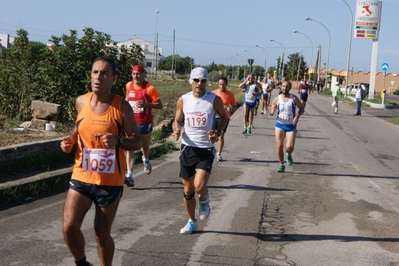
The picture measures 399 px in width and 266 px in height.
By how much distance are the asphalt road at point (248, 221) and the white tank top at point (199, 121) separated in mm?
1084

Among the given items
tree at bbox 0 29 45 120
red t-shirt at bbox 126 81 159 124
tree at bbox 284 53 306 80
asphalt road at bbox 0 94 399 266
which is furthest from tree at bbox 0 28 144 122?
tree at bbox 284 53 306 80

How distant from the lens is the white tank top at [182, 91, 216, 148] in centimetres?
736

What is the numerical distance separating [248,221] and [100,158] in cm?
347

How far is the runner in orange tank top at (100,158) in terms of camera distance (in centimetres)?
500

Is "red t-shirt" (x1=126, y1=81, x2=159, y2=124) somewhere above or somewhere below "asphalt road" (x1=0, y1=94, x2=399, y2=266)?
above

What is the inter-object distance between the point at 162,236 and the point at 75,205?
2303 mm

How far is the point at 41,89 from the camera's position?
15.3 m

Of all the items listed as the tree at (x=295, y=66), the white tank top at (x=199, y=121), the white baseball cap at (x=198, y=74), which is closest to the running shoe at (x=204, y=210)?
the white tank top at (x=199, y=121)

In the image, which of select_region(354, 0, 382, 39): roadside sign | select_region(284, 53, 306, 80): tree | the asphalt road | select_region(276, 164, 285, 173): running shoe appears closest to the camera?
the asphalt road

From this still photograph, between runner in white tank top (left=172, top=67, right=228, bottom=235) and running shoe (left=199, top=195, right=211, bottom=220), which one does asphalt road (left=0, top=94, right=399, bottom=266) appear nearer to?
running shoe (left=199, top=195, right=211, bottom=220)

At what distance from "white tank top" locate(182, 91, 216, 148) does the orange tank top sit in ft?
7.65

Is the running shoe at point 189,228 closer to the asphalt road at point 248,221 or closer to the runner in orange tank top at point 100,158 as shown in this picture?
the asphalt road at point 248,221

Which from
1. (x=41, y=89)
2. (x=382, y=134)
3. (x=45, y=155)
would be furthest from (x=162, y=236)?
(x=382, y=134)

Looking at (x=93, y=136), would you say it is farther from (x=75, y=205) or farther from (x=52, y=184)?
(x=52, y=184)
